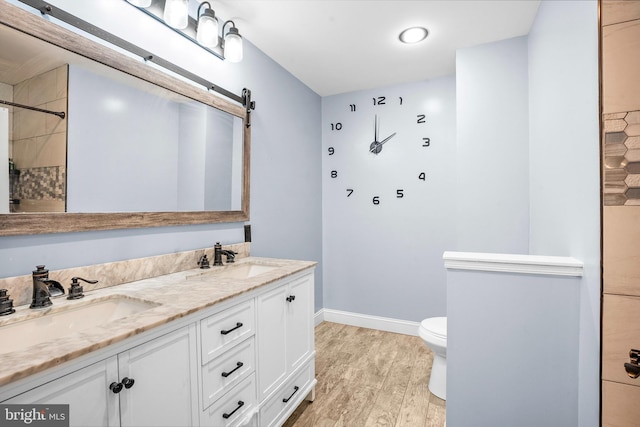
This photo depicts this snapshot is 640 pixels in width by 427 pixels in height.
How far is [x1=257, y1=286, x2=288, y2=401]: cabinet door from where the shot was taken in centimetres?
148

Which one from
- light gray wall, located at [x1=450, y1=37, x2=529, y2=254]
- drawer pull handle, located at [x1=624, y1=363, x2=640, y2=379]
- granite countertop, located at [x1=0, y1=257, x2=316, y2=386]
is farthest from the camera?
light gray wall, located at [x1=450, y1=37, x2=529, y2=254]

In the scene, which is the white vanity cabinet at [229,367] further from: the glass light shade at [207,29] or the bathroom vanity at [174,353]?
the glass light shade at [207,29]

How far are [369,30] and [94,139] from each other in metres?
1.87

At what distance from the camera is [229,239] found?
6.98 ft

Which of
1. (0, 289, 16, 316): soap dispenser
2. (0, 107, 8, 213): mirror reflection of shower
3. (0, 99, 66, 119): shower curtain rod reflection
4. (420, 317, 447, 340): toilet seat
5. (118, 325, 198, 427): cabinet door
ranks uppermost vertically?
(0, 99, 66, 119): shower curtain rod reflection

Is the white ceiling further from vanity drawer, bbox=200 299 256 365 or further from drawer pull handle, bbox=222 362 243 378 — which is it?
drawer pull handle, bbox=222 362 243 378

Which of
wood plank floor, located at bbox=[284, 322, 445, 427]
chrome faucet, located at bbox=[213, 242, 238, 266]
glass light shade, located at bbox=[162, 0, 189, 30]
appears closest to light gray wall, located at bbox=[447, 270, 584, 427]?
wood plank floor, located at bbox=[284, 322, 445, 427]

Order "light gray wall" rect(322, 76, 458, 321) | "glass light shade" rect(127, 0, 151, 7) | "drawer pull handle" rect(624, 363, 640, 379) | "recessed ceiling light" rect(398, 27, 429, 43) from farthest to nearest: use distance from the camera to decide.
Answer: "light gray wall" rect(322, 76, 458, 321) < "recessed ceiling light" rect(398, 27, 429, 43) < "glass light shade" rect(127, 0, 151, 7) < "drawer pull handle" rect(624, 363, 640, 379)

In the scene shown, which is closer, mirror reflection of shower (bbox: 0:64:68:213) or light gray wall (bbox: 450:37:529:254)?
mirror reflection of shower (bbox: 0:64:68:213)

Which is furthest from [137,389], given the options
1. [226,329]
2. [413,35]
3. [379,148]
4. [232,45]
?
[379,148]

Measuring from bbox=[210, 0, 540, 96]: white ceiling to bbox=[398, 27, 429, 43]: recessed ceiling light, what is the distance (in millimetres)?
41

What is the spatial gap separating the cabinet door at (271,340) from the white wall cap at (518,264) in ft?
2.86

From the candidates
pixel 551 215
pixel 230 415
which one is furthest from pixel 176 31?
pixel 551 215

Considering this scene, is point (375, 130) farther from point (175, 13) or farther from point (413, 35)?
point (175, 13)
